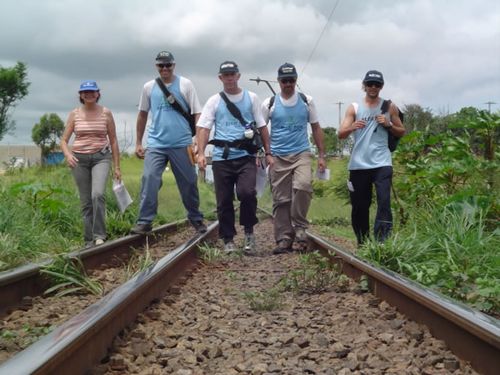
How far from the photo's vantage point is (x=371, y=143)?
Answer: 6.63 meters

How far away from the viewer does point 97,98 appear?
7.36 m

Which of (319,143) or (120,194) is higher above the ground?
(319,143)

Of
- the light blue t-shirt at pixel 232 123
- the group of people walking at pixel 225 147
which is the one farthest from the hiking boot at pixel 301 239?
the light blue t-shirt at pixel 232 123

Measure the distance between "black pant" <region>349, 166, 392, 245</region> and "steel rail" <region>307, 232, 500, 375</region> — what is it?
1841 millimetres

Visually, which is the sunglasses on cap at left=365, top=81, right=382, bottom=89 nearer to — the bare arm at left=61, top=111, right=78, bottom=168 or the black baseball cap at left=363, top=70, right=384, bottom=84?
the black baseball cap at left=363, top=70, right=384, bottom=84

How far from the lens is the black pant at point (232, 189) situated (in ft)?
24.1

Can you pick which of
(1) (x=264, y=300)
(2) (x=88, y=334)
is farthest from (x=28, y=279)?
(2) (x=88, y=334)

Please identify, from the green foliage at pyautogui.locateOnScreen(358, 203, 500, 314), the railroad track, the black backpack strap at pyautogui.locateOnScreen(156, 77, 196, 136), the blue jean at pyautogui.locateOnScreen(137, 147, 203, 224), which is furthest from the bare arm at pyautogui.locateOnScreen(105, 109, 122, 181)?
the green foliage at pyautogui.locateOnScreen(358, 203, 500, 314)

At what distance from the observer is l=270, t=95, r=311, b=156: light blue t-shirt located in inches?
288

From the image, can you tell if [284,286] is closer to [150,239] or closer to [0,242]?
[0,242]

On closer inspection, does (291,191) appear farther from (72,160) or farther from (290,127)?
(72,160)

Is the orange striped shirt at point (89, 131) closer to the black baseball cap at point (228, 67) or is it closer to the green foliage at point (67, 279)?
the black baseball cap at point (228, 67)

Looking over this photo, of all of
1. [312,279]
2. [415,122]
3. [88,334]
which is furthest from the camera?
[415,122]

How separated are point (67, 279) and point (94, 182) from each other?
2665mm
